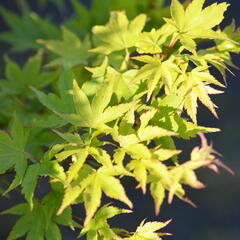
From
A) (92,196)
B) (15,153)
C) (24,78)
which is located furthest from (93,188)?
(24,78)

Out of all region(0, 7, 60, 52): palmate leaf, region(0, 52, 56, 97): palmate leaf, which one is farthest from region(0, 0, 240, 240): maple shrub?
region(0, 7, 60, 52): palmate leaf

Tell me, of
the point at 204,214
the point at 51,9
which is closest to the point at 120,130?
the point at 204,214

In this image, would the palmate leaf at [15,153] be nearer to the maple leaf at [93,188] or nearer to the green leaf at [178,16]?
the maple leaf at [93,188]

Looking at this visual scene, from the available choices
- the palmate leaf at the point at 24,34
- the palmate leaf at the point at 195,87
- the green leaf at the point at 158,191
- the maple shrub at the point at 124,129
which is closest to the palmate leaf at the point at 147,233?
the maple shrub at the point at 124,129

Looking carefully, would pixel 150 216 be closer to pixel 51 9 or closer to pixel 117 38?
pixel 117 38

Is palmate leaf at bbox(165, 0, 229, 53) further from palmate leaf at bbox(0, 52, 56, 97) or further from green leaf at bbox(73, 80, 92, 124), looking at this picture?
palmate leaf at bbox(0, 52, 56, 97)

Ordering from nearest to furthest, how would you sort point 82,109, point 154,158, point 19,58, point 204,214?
point 154,158 < point 82,109 < point 204,214 < point 19,58

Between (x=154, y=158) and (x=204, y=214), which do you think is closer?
(x=154, y=158)
